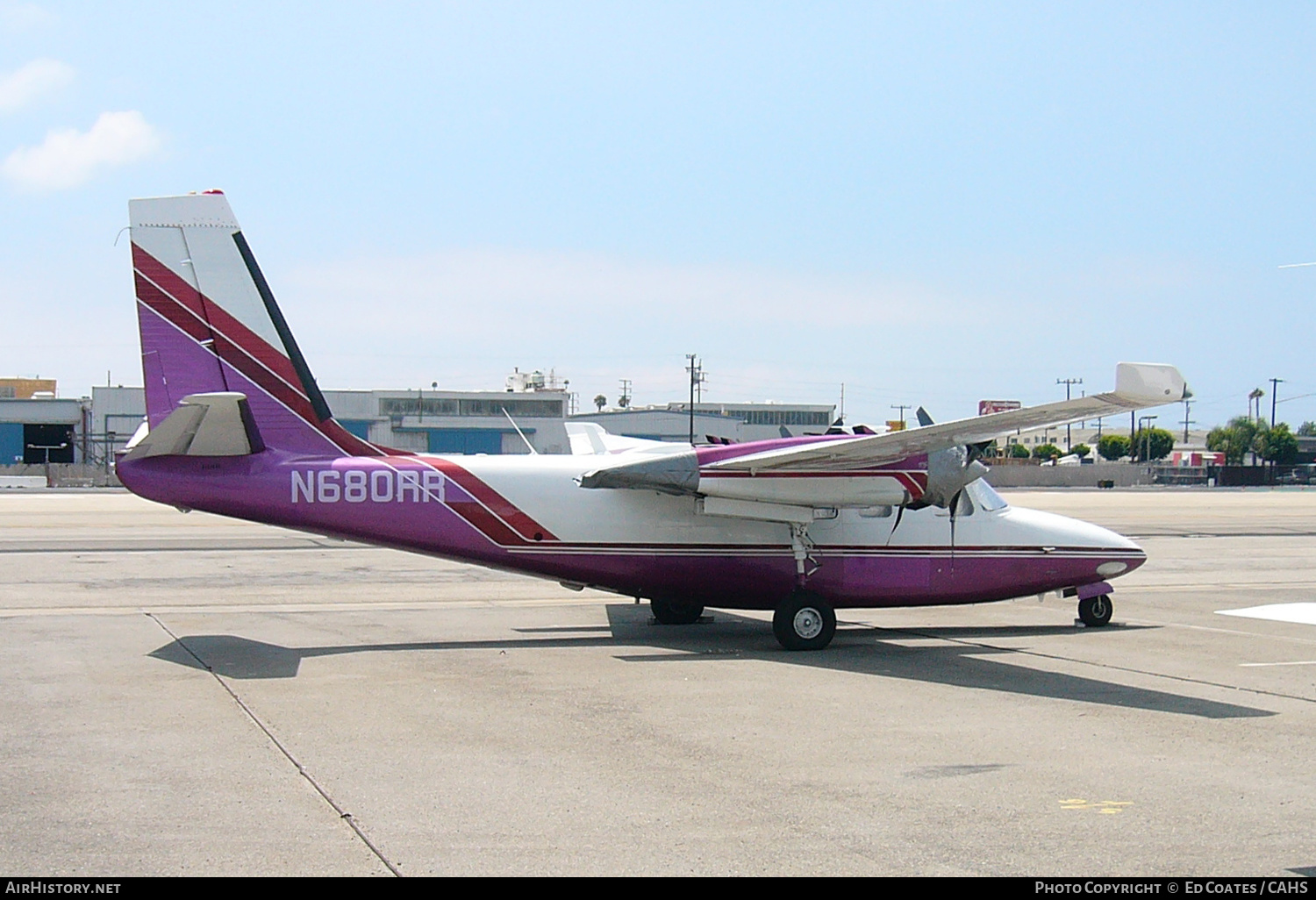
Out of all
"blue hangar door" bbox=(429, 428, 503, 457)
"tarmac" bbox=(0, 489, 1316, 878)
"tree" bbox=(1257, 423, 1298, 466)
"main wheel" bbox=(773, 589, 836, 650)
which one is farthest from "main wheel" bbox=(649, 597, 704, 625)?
"tree" bbox=(1257, 423, 1298, 466)

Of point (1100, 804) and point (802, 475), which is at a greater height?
point (802, 475)

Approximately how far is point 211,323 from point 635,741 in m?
7.54

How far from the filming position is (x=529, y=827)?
673 centimetres

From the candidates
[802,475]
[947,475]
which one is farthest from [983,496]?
[802,475]

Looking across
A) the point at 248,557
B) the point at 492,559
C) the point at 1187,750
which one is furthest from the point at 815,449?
the point at 248,557

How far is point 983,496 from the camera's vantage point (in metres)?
15.8

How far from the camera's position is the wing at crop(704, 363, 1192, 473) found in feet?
34.3

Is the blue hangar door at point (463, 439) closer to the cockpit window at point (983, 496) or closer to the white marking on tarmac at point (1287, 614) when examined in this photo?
the cockpit window at point (983, 496)

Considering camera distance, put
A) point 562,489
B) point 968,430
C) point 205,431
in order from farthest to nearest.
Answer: point 562,489, point 205,431, point 968,430

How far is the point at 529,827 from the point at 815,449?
738cm

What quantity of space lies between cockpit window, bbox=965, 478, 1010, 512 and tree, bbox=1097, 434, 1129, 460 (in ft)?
435

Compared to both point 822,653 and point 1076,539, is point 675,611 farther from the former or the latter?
point 1076,539

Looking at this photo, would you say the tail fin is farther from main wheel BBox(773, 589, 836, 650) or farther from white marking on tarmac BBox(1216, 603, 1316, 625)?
white marking on tarmac BBox(1216, 603, 1316, 625)

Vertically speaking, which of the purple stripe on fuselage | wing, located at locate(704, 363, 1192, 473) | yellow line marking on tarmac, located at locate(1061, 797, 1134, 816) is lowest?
yellow line marking on tarmac, located at locate(1061, 797, 1134, 816)
